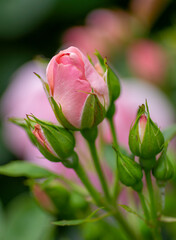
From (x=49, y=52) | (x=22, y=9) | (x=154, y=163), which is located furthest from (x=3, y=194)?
(x=154, y=163)

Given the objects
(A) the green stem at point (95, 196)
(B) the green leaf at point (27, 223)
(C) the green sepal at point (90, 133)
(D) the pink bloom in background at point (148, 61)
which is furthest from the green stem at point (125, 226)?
(D) the pink bloom in background at point (148, 61)

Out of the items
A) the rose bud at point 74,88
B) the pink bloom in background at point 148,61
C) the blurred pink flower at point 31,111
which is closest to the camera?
the rose bud at point 74,88

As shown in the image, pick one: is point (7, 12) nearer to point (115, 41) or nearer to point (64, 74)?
point (115, 41)

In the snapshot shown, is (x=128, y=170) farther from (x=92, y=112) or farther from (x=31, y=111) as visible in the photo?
(x=31, y=111)

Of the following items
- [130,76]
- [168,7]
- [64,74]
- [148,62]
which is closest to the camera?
[64,74]

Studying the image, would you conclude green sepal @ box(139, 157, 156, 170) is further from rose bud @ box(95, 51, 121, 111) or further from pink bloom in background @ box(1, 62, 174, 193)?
pink bloom in background @ box(1, 62, 174, 193)

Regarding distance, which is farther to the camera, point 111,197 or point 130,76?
point 130,76

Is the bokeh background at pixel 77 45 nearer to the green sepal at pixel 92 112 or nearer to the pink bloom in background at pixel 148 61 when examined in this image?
the pink bloom in background at pixel 148 61
